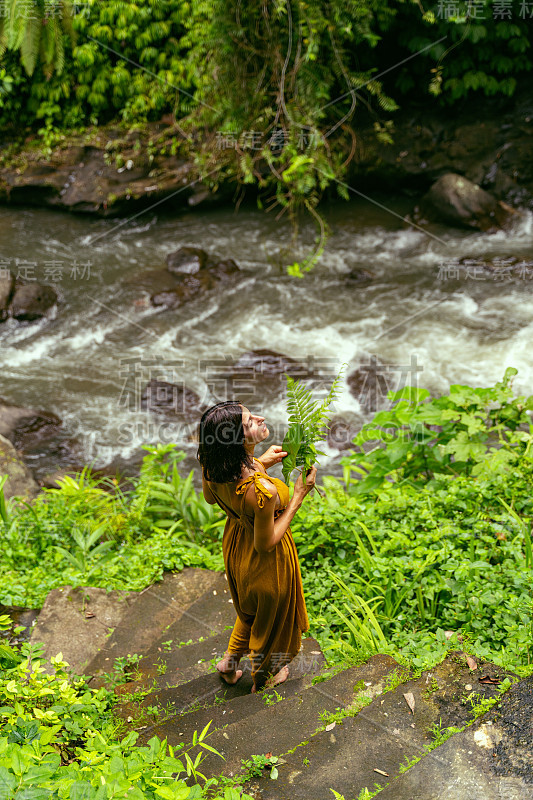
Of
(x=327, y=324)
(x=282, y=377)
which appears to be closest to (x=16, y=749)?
(x=282, y=377)

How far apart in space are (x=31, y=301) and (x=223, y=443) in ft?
22.9

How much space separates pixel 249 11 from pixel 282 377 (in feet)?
14.9

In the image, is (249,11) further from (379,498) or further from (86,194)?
(379,498)

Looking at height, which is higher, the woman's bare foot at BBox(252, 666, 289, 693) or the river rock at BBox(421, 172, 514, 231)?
the river rock at BBox(421, 172, 514, 231)

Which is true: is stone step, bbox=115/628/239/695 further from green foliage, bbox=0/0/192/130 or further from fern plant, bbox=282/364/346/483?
green foliage, bbox=0/0/192/130

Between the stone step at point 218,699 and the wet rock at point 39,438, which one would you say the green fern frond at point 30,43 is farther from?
the stone step at point 218,699

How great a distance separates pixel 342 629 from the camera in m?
3.62

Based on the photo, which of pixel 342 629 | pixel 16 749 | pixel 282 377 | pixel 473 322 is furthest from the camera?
pixel 473 322

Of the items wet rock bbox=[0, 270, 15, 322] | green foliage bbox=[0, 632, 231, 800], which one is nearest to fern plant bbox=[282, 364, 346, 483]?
green foliage bbox=[0, 632, 231, 800]

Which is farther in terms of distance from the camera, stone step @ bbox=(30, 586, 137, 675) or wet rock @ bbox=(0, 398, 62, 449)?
wet rock @ bbox=(0, 398, 62, 449)

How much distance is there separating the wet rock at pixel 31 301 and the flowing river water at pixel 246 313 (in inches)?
6.9

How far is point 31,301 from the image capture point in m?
8.90

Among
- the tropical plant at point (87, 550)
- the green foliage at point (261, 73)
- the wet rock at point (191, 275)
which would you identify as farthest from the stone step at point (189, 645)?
the wet rock at point (191, 275)

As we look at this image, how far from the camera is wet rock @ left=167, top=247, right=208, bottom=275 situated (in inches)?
371
